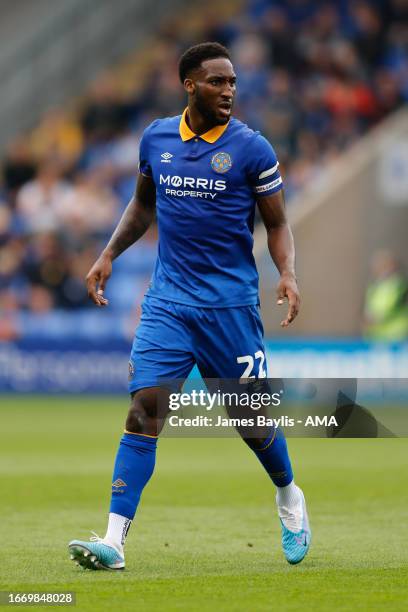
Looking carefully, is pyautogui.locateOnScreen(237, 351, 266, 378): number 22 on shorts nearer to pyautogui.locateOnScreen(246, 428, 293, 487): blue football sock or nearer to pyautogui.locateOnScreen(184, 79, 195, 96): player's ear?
pyautogui.locateOnScreen(246, 428, 293, 487): blue football sock

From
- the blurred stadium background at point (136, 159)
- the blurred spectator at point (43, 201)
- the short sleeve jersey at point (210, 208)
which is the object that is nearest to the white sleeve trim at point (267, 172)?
the short sleeve jersey at point (210, 208)

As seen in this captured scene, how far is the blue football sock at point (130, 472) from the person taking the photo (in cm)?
651

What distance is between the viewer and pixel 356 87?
75.8ft

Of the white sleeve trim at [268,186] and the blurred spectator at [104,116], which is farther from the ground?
the white sleeve trim at [268,186]

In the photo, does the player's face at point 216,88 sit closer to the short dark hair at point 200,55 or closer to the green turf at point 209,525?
the short dark hair at point 200,55

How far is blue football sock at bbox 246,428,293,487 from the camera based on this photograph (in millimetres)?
6848

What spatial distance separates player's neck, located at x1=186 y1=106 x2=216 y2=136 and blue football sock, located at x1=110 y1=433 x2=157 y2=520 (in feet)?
5.18

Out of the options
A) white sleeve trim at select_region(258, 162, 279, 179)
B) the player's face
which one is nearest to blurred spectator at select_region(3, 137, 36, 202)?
the player's face

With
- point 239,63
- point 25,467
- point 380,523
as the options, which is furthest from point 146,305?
point 239,63

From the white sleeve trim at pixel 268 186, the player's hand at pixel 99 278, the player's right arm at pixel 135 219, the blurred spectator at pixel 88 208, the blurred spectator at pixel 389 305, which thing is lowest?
the blurred spectator at pixel 389 305

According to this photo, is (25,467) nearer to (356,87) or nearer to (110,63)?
(356,87)

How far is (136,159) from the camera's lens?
2300 cm

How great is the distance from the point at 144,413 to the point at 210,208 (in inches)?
42.8

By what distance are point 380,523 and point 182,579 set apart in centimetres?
244
